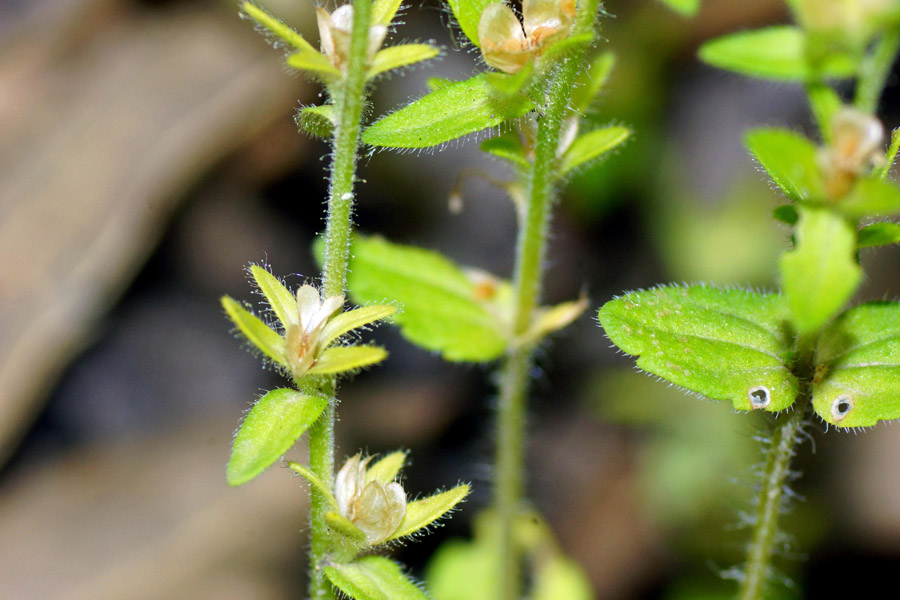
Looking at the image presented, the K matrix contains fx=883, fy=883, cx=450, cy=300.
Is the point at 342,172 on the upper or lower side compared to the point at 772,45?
lower

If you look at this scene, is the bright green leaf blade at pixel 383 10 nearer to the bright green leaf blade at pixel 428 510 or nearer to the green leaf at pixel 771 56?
the green leaf at pixel 771 56

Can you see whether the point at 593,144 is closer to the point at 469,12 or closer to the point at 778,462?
the point at 469,12

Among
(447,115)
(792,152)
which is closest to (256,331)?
(447,115)

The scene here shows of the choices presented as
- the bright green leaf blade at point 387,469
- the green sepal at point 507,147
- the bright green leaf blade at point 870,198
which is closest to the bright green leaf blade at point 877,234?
the bright green leaf blade at point 870,198

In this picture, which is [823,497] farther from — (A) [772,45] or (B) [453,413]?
(A) [772,45]

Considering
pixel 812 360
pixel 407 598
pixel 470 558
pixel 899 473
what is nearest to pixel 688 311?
pixel 812 360
